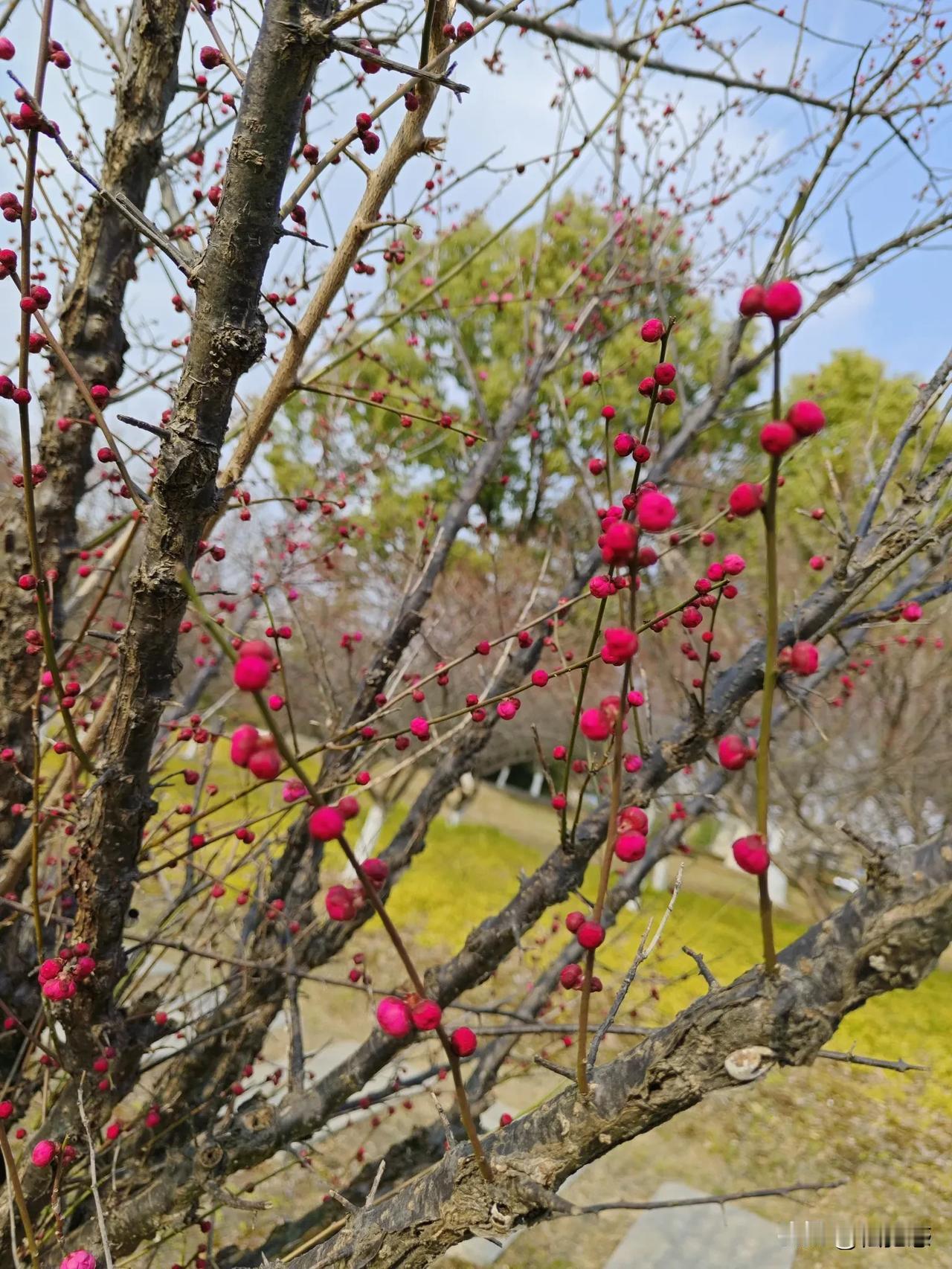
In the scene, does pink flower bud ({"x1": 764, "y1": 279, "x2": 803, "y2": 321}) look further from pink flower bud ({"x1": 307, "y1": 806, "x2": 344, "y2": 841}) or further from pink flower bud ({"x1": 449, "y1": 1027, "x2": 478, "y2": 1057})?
pink flower bud ({"x1": 449, "y1": 1027, "x2": 478, "y2": 1057})

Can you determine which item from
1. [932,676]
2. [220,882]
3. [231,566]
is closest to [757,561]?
[932,676]

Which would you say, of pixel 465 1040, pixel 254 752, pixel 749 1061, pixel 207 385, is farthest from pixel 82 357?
pixel 749 1061

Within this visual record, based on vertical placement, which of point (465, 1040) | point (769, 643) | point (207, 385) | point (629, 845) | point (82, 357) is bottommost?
point (465, 1040)

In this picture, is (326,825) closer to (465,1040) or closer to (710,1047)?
(465,1040)

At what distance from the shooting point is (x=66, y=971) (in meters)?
1.57

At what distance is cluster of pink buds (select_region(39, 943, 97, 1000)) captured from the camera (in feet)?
4.96

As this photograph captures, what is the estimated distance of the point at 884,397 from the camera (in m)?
13.2

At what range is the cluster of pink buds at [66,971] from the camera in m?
1.51

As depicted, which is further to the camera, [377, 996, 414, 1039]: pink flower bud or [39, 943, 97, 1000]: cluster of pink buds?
[39, 943, 97, 1000]: cluster of pink buds

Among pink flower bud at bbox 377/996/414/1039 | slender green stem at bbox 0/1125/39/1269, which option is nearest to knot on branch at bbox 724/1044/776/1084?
pink flower bud at bbox 377/996/414/1039

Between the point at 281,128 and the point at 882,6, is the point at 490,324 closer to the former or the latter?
the point at 882,6

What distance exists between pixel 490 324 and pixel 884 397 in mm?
7589

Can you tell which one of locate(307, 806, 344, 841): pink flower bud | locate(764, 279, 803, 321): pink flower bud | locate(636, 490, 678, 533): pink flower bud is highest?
locate(764, 279, 803, 321): pink flower bud

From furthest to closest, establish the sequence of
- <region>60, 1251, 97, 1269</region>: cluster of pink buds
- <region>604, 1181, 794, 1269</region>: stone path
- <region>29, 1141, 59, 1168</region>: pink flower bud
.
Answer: <region>604, 1181, 794, 1269</region>: stone path < <region>29, 1141, 59, 1168</region>: pink flower bud < <region>60, 1251, 97, 1269</region>: cluster of pink buds
